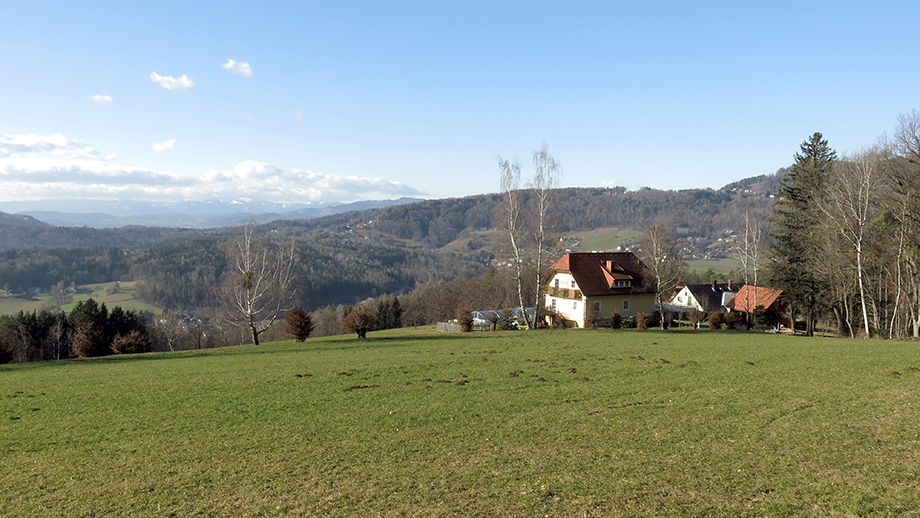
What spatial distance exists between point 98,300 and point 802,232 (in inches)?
6113

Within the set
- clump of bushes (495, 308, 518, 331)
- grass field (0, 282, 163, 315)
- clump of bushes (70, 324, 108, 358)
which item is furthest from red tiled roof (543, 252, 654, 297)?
grass field (0, 282, 163, 315)

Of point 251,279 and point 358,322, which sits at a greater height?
point 251,279

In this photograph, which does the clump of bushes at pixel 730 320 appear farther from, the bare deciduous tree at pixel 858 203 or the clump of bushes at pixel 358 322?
A: the clump of bushes at pixel 358 322

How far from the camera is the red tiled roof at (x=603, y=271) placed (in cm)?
5194

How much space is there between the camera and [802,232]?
A: 4241cm

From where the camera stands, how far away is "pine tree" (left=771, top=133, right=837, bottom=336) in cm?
4203

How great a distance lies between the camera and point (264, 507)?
7746 millimetres

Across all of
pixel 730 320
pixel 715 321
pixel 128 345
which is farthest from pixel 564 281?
pixel 128 345

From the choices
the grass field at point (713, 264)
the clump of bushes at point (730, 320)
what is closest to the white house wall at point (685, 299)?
the clump of bushes at point (730, 320)

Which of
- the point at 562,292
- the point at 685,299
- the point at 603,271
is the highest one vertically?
the point at 603,271

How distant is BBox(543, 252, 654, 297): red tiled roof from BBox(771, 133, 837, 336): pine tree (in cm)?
1241

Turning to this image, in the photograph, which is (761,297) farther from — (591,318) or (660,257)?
(591,318)

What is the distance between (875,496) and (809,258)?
4222cm

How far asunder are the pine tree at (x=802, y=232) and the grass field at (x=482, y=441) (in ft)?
83.0
